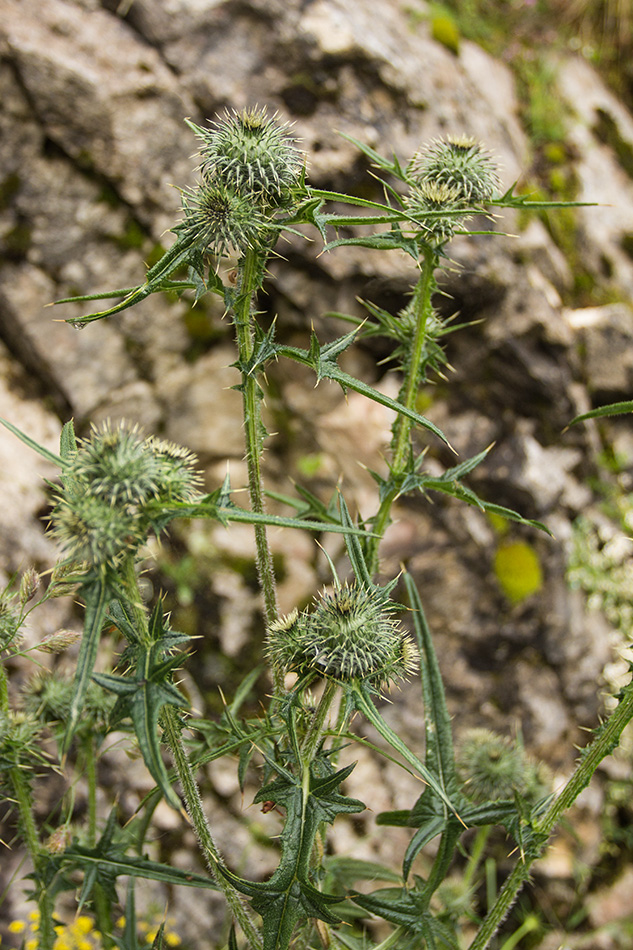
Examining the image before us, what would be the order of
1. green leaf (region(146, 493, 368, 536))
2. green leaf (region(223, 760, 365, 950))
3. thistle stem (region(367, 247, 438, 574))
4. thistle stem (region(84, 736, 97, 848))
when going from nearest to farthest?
green leaf (region(146, 493, 368, 536)) < green leaf (region(223, 760, 365, 950)) < thistle stem (region(367, 247, 438, 574)) < thistle stem (region(84, 736, 97, 848))

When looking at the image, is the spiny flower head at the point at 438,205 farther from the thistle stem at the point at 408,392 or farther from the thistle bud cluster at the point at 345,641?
the thistle bud cluster at the point at 345,641

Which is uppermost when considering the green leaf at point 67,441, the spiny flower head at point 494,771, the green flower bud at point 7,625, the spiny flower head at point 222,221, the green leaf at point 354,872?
the spiny flower head at point 222,221

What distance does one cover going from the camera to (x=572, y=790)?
6.33ft

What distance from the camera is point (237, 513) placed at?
142cm

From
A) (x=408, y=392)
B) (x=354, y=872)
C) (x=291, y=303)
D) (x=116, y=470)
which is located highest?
(x=291, y=303)

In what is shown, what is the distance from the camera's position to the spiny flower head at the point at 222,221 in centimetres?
166

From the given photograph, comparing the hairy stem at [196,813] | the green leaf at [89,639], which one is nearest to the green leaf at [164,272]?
the green leaf at [89,639]

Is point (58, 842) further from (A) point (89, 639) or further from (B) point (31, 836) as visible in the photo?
(A) point (89, 639)

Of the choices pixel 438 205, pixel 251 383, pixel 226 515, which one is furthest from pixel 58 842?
pixel 438 205

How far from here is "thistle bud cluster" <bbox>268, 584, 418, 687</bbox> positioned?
1664 millimetres

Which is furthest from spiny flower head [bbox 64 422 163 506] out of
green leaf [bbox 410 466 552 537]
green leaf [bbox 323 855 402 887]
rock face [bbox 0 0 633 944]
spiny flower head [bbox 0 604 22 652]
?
rock face [bbox 0 0 633 944]

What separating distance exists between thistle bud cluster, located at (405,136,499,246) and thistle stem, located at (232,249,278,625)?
0.58m

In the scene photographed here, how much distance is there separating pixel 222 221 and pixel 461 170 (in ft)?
3.07

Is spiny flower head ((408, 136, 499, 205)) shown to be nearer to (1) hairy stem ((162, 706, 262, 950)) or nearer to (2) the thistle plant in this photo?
(2) the thistle plant
